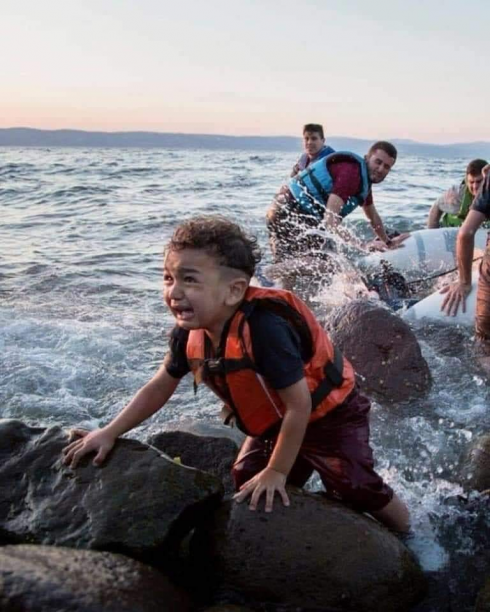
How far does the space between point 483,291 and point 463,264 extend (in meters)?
0.27

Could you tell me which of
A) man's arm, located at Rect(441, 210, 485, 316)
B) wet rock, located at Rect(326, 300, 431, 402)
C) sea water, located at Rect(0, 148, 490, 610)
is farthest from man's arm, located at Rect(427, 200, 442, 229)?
wet rock, located at Rect(326, 300, 431, 402)

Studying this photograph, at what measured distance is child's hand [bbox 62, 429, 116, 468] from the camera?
128 inches

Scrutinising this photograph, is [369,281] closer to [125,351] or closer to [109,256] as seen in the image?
[125,351]

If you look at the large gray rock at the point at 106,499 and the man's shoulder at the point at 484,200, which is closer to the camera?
the large gray rock at the point at 106,499

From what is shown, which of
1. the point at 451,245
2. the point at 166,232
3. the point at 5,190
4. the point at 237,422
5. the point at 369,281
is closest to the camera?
the point at 237,422

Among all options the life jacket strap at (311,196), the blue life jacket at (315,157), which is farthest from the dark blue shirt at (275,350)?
the blue life jacket at (315,157)

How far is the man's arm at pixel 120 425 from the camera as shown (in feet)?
10.8

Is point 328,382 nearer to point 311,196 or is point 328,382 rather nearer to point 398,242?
point 311,196

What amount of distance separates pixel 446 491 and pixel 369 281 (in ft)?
13.3

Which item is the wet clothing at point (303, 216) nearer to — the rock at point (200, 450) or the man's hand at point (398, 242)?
the man's hand at point (398, 242)

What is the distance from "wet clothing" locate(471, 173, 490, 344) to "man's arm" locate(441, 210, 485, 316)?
0.20 feet

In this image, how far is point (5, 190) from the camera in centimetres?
2111

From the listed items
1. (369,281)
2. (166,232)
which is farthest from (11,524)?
(166,232)

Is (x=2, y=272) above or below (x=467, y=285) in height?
below
